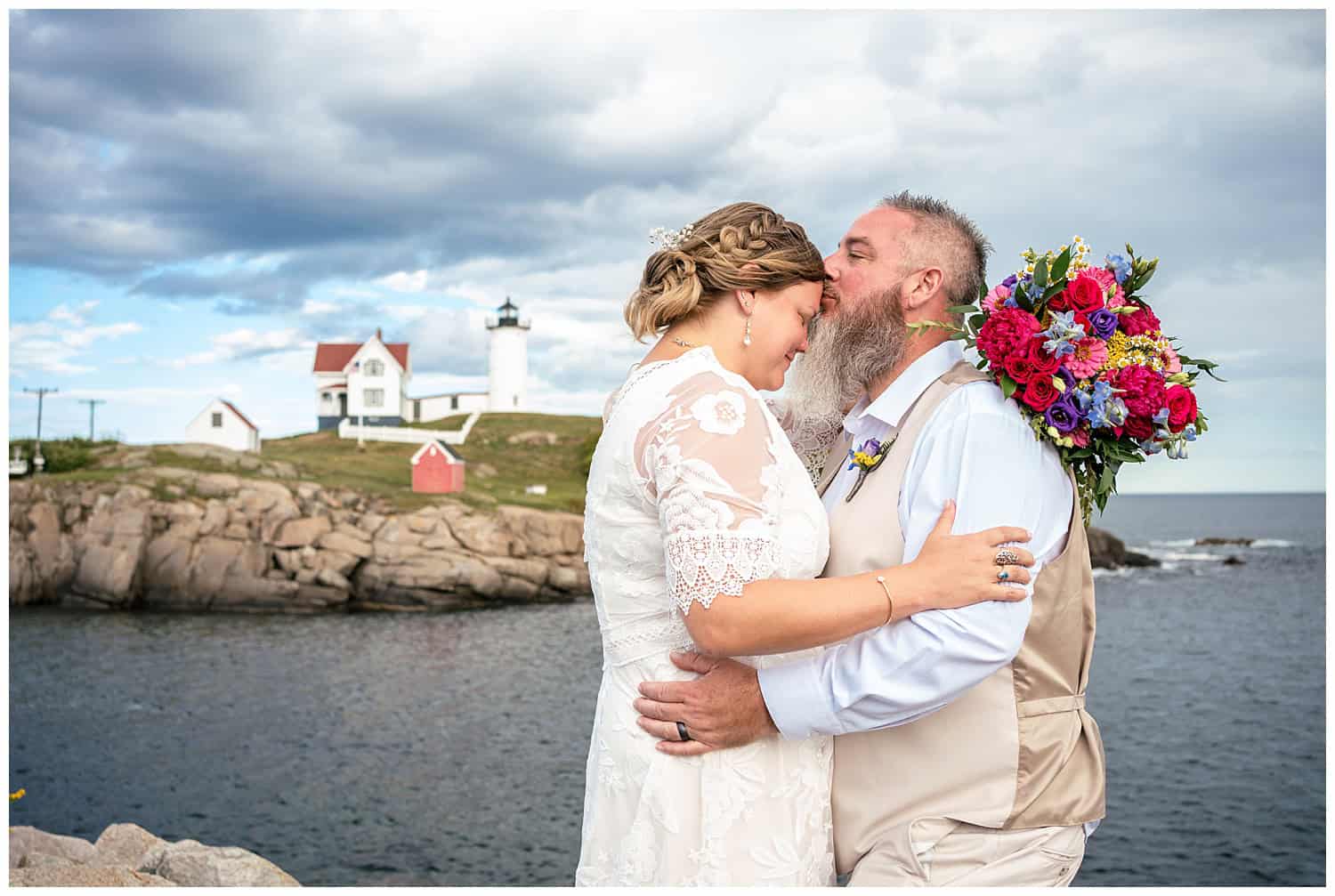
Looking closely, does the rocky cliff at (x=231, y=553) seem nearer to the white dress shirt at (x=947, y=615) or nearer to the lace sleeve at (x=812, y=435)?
the lace sleeve at (x=812, y=435)

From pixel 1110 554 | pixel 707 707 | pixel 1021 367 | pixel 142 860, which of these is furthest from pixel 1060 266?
pixel 1110 554

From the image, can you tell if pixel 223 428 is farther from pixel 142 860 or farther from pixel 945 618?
pixel 945 618

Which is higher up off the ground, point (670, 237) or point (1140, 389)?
point (670, 237)

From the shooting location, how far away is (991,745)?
3193 mm

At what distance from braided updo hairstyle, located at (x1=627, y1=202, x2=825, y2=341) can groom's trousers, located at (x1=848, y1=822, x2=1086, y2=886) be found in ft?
5.46

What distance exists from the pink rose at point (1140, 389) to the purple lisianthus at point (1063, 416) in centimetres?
15

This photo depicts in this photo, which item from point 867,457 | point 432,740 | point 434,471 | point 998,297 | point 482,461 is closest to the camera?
point 998,297

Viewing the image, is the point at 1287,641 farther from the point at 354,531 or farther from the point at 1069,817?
the point at 1069,817

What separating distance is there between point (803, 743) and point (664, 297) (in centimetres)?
138

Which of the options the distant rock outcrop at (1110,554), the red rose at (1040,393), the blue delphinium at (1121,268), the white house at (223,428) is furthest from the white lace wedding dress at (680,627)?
the white house at (223,428)

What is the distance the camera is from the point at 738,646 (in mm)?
2863

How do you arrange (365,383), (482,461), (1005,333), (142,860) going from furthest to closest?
(365,383), (482,461), (142,860), (1005,333)

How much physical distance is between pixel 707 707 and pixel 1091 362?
147cm

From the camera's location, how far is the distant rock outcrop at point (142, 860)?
823 centimetres
